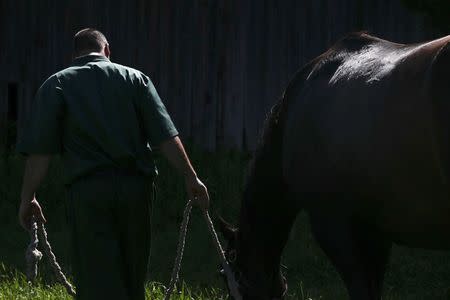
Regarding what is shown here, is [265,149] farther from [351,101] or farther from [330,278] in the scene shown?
[330,278]

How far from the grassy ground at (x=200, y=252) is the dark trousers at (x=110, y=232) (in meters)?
1.21

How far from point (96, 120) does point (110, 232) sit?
1.91ft

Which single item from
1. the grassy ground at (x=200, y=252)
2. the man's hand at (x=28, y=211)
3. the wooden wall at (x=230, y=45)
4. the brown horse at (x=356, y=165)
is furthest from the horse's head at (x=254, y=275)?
the wooden wall at (x=230, y=45)

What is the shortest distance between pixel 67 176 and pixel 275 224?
57.9 inches

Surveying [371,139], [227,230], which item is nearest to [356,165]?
[371,139]

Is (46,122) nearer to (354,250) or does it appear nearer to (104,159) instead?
(104,159)

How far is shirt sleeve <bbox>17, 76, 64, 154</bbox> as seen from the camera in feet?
17.5

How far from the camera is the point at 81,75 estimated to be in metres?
5.40

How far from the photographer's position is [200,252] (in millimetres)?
10180

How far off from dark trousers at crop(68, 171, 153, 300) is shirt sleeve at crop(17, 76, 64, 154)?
25 cm

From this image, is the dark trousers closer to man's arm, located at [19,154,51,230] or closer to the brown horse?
man's arm, located at [19,154,51,230]

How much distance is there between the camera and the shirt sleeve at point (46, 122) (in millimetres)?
5328

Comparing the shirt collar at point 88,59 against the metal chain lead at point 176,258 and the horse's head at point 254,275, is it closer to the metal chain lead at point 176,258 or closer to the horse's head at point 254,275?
the metal chain lead at point 176,258

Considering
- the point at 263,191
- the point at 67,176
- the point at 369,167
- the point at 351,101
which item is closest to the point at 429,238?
the point at 369,167
